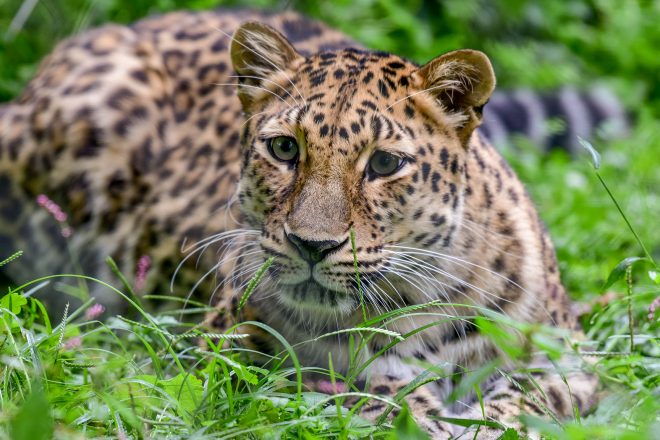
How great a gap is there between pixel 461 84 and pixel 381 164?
1.84 ft

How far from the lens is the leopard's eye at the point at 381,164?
4.56 meters

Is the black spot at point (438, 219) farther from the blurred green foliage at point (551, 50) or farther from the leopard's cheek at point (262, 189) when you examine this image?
the blurred green foliage at point (551, 50)

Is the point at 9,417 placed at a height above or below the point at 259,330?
above

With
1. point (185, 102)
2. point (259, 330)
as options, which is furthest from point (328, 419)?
point (185, 102)

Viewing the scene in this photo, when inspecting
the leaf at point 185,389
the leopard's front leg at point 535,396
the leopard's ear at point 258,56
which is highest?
the leopard's ear at point 258,56

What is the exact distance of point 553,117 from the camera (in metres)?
8.53

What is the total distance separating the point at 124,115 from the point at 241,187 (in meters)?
1.96

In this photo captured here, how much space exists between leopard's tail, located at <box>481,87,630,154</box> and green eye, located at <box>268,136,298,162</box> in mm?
3601

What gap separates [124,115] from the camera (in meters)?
6.65

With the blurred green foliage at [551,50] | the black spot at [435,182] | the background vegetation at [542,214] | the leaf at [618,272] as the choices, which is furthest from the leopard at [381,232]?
the blurred green foliage at [551,50]

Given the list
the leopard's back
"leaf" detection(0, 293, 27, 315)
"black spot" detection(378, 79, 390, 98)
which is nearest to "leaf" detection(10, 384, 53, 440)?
"leaf" detection(0, 293, 27, 315)

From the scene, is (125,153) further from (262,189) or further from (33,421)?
(33,421)

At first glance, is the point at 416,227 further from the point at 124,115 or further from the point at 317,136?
the point at 124,115

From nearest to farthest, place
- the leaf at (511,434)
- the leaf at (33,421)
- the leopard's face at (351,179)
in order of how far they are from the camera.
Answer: the leaf at (33,421)
the leaf at (511,434)
the leopard's face at (351,179)
